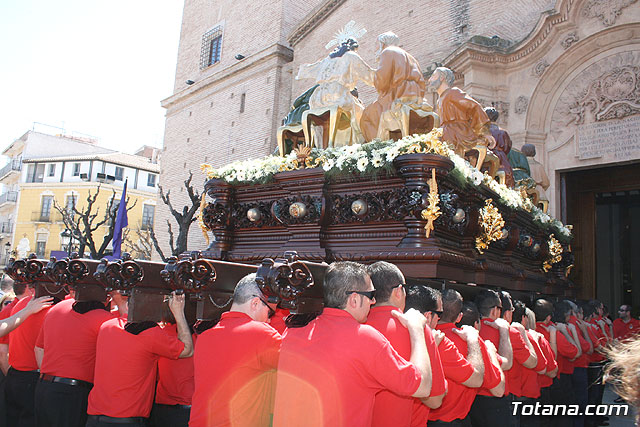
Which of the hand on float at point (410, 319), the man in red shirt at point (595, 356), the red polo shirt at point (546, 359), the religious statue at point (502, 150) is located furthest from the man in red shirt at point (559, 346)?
the hand on float at point (410, 319)

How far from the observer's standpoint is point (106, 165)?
4134 cm

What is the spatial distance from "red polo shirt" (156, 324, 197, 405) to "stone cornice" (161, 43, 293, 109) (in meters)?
17.7

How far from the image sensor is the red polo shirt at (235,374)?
10.3 feet

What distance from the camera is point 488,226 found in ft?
19.6

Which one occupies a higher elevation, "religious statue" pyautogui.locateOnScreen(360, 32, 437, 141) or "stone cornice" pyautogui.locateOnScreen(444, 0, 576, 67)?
"stone cornice" pyautogui.locateOnScreen(444, 0, 576, 67)

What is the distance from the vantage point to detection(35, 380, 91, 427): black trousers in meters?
4.23

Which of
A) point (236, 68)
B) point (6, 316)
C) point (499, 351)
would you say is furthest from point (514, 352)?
point (236, 68)

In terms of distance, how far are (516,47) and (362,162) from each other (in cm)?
962

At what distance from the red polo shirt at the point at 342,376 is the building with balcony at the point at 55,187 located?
38.2 m

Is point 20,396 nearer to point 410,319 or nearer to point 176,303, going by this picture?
point 176,303

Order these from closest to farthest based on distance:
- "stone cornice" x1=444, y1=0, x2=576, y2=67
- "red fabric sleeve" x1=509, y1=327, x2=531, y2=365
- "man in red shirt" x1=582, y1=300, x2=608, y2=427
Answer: "red fabric sleeve" x1=509, y1=327, x2=531, y2=365, "man in red shirt" x1=582, y1=300, x2=608, y2=427, "stone cornice" x1=444, y1=0, x2=576, y2=67

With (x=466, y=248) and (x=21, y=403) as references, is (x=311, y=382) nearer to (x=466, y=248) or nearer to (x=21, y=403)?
(x=466, y=248)

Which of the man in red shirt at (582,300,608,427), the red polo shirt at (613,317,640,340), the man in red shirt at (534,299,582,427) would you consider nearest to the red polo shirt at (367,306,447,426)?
the man in red shirt at (534,299,582,427)

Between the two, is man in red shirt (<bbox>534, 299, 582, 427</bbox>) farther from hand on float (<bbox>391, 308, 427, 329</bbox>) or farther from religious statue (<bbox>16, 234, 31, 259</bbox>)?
religious statue (<bbox>16, 234, 31, 259</bbox>)
